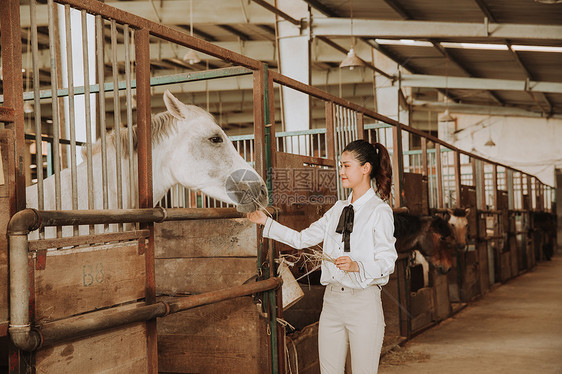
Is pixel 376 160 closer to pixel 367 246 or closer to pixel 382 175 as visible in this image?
pixel 382 175

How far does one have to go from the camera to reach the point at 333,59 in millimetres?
12867

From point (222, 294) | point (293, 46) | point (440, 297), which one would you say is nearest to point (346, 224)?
point (222, 294)

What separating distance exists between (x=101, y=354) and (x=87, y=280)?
0.83ft

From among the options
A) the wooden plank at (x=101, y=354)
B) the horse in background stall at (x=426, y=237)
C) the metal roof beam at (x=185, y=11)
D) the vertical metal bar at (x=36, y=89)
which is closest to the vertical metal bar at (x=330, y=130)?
the horse in background stall at (x=426, y=237)

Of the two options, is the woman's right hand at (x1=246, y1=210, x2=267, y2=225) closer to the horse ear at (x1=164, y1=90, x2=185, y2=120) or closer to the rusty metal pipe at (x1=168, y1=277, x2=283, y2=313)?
the rusty metal pipe at (x1=168, y1=277, x2=283, y2=313)

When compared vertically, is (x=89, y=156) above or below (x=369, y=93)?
below

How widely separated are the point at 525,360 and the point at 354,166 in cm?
312

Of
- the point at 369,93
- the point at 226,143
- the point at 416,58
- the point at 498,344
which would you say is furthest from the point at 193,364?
the point at 369,93

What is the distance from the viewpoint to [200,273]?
2.88m

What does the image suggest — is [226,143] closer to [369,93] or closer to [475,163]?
[475,163]

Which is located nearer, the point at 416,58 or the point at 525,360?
the point at 525,360

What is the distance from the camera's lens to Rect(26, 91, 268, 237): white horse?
8.59ft

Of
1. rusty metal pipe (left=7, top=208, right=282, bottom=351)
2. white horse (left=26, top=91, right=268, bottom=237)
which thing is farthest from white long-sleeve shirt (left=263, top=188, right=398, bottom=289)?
rusty metal pipe (left=7, top=208, right=282, bottom=351)

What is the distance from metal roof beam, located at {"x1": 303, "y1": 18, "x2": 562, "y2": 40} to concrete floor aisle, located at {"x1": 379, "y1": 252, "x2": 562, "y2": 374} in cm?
404
